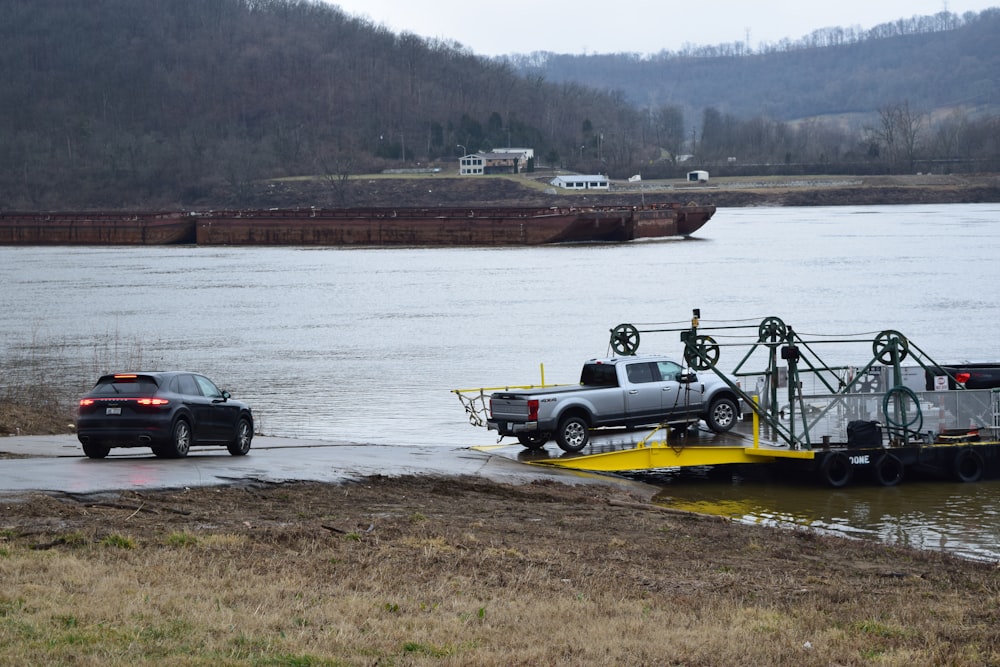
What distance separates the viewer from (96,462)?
1827 cm

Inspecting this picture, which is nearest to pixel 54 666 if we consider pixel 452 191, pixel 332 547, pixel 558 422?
pixel 332 547

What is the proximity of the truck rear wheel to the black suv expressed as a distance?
5942mm

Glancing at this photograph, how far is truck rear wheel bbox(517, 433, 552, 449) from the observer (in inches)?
870

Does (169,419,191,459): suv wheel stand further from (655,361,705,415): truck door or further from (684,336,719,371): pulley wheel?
(684,336,719,371): pulley wheel

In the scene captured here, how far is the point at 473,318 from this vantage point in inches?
2207

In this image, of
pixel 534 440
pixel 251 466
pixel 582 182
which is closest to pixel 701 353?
pixel 534 440

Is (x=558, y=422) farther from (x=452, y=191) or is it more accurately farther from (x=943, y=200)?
(x=943, y=200)

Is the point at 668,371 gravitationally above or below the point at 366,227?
below

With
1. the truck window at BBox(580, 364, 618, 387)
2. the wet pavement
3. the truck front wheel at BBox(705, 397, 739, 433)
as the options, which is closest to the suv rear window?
the wet pavement

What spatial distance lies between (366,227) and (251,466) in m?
101

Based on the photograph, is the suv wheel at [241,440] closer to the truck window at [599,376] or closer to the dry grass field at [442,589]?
the dry grass field at [442,589]

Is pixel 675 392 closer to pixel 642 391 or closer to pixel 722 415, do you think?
pixel 642 391

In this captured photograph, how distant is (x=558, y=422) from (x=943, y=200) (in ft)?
606

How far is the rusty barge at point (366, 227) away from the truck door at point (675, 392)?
89.9 metres
